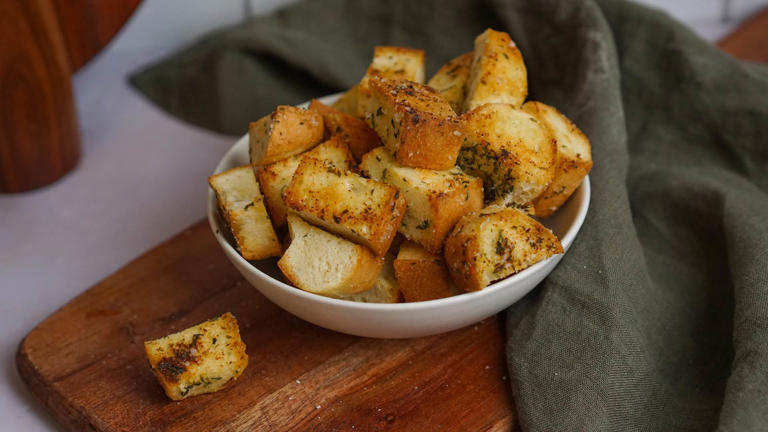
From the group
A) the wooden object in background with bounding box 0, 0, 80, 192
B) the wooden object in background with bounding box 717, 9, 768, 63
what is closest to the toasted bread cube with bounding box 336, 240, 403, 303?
the wooden object in background with bounding box 0, 0, 80, 192

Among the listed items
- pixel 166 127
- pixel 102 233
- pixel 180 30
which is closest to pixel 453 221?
pixel 102 233

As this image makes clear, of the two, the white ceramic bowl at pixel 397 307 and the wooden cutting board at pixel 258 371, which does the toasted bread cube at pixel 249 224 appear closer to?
the white ceramic bowl at pixel 397 307

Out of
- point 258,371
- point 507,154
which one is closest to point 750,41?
point 507,154

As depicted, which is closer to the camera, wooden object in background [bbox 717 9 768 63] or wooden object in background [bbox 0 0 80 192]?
wooden object in background [bbox 0 0 80 192]

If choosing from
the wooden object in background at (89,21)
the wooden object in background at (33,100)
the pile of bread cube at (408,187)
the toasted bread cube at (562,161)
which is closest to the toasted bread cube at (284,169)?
the pile of bread cube at (408,187)

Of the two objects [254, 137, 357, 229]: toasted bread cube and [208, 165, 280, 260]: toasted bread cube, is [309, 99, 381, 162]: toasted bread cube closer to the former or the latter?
[254, 137, 357, 229]: toasted bread cube

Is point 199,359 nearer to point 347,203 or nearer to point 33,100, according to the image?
point 347,203

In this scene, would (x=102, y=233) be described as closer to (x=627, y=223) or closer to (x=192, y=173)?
(x=192, y=173)
